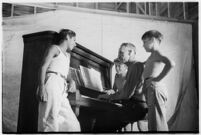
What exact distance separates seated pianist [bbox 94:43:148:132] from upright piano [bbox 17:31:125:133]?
79 millimetres

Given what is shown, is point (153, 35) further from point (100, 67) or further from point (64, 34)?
point (64, 34)

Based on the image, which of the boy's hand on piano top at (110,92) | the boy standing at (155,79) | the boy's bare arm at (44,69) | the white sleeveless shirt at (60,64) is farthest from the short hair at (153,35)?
the boy's bare arm at (44,69)

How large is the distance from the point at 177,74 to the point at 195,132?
821 mm

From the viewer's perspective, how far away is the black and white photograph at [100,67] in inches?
154

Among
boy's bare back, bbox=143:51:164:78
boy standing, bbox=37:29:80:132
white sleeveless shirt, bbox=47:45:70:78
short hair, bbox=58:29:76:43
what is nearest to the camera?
boy standing, bbox=37:29:80:132

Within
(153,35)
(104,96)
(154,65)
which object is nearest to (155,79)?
(154,65)

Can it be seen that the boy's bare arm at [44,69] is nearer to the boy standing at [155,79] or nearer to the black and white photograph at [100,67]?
the black and white photograph at [100,67]

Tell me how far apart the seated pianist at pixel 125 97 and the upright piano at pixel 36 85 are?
0.26 feet

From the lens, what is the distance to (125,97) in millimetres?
4113

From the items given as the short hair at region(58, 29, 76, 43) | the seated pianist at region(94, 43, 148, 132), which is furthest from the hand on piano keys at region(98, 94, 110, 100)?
the short hair at region(58, 29, 76, 43)

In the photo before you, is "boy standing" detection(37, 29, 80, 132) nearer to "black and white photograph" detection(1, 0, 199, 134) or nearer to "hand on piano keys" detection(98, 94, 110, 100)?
"black and white photograph" detection(1, 0, 199, 134)

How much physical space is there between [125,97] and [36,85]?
1184 mm

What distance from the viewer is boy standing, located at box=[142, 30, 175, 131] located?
13.5 ft

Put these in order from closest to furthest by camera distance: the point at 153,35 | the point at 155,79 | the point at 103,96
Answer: the point at 103,96 → the point at 155,79 → the point at 153,35
